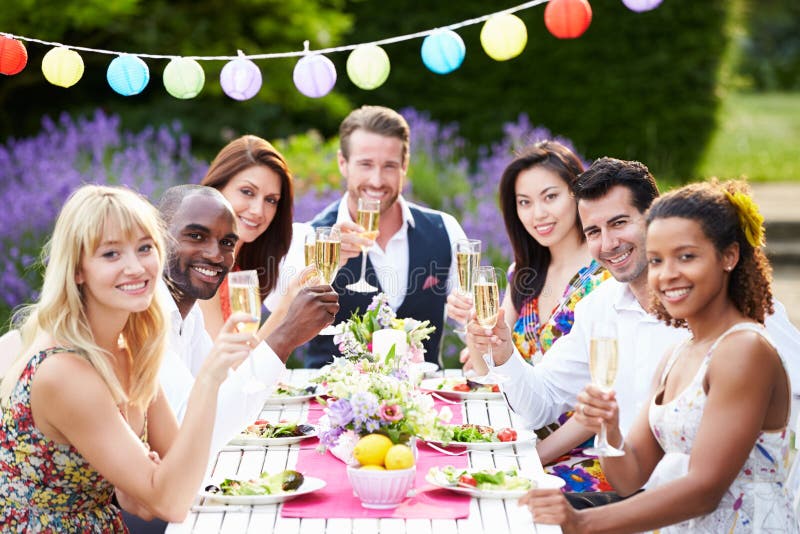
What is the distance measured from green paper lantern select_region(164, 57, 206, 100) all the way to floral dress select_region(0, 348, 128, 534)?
1644 mm

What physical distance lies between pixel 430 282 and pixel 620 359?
1631 millimetres

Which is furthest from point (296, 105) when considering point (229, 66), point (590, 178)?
point (590, 178)

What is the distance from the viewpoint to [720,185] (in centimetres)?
284

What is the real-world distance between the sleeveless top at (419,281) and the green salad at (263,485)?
2.24m

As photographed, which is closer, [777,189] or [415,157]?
[415,157]

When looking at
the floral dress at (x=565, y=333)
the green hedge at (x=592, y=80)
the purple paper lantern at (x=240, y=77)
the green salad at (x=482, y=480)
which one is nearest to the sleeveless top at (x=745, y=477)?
the green salad at (x=482, y=480)

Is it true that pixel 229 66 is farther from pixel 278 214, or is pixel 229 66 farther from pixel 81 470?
pixel 81 470

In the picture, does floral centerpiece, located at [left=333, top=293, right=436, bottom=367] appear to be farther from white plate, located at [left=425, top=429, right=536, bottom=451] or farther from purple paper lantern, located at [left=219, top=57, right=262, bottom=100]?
purple paper lantern, located at [left=219, top=57, right=262, bottom=100]

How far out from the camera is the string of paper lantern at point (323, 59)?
3.66 metres

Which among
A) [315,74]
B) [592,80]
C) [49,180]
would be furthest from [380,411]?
[592,80]

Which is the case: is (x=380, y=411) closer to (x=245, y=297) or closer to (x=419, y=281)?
(x=245, y=297)

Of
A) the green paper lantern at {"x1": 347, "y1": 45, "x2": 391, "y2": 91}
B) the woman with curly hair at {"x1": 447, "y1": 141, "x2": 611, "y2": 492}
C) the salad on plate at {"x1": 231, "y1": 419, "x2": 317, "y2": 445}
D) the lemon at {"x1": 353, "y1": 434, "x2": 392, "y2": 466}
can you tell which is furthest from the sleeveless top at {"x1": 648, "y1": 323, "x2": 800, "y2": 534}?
the green paper lantern at {"x1": 347, "y1": 45, "x2": 391, "y2": 91}

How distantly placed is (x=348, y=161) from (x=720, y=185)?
2642 mm

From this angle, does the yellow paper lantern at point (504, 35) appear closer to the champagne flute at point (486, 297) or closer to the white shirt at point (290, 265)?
the champagne flute at point (486, 297)
